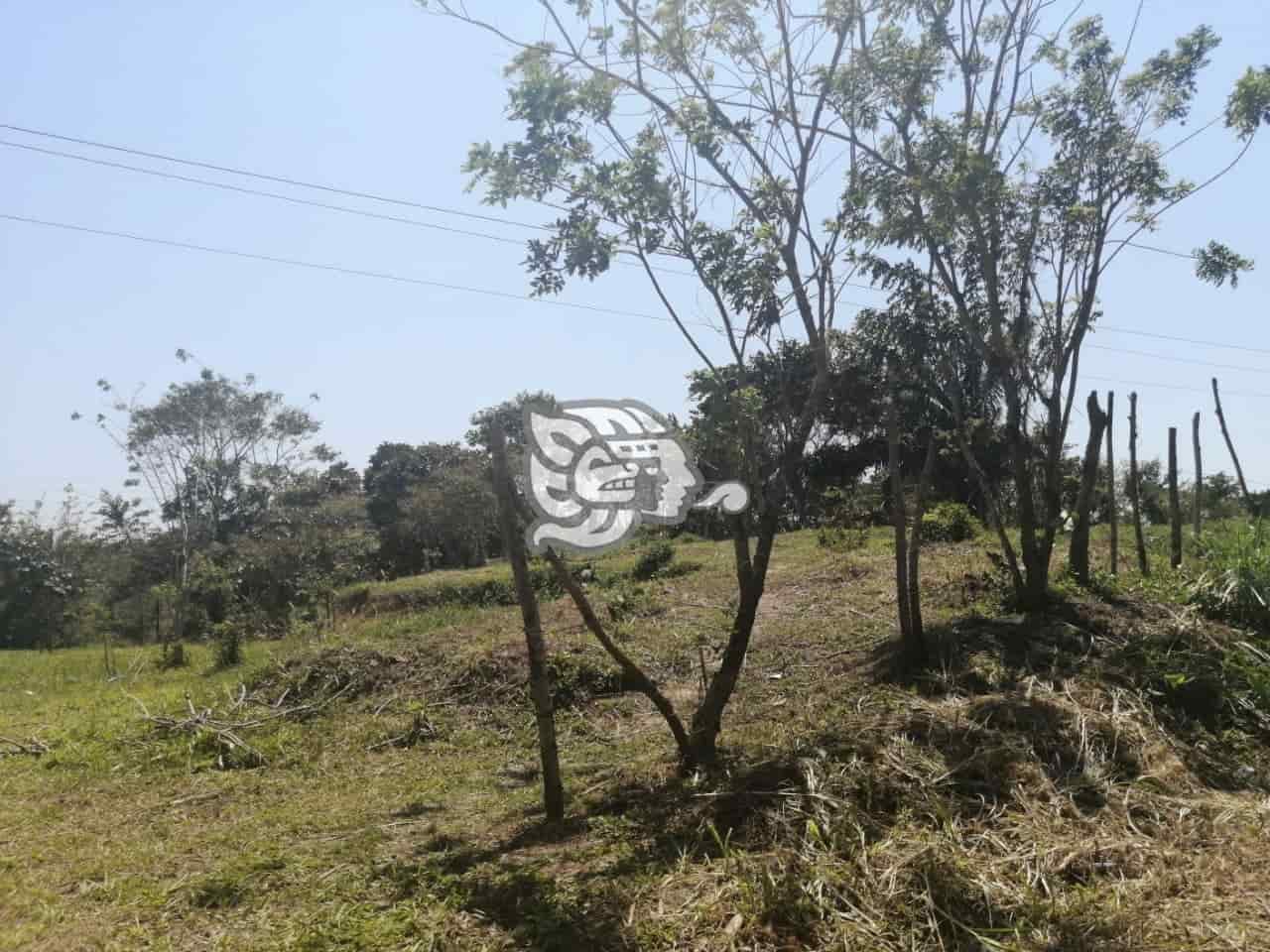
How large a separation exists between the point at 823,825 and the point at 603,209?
2978 millimetres

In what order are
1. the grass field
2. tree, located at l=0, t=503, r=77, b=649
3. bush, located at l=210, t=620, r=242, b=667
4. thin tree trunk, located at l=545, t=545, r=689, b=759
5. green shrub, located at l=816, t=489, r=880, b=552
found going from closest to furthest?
the grass field, thin tree trunk, located at l=545, t=545, r=689, b=759, bush, located at l=210, t=620, r=242, b=667, green shrub, located at l=816, t=489, r=880, b=552, tree, located at l=0, t=503, r=77, b=649

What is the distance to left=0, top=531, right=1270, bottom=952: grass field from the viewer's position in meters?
3.07

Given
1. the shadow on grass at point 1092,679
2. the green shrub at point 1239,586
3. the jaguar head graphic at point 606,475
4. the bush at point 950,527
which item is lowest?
the shadow on grass at point 1092,679

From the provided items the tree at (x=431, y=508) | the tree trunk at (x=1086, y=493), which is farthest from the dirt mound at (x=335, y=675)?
the tree at (x=431, y=508)

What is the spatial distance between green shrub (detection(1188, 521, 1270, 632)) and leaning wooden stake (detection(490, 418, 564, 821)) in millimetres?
4648

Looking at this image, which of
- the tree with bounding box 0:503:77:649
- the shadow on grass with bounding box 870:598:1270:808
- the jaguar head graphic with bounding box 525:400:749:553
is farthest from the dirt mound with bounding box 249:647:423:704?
the tree with bounding box 0:503:77:649

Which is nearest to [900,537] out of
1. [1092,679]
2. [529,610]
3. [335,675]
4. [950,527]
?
[1092,679]

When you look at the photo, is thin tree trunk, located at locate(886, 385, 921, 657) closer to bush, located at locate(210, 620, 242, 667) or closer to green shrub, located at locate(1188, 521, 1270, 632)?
green shrub, located at locate(1188, 521, 1270, 632)

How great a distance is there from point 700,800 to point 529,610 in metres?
1.05

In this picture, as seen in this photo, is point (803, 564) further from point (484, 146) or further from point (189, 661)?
point (189, 661)

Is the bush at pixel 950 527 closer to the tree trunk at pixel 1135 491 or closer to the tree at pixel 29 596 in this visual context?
the tree trunk at pixel 1135 491

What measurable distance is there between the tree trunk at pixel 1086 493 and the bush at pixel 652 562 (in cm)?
464

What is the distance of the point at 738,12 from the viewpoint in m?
4.97

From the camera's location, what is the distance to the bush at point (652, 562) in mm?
10695
